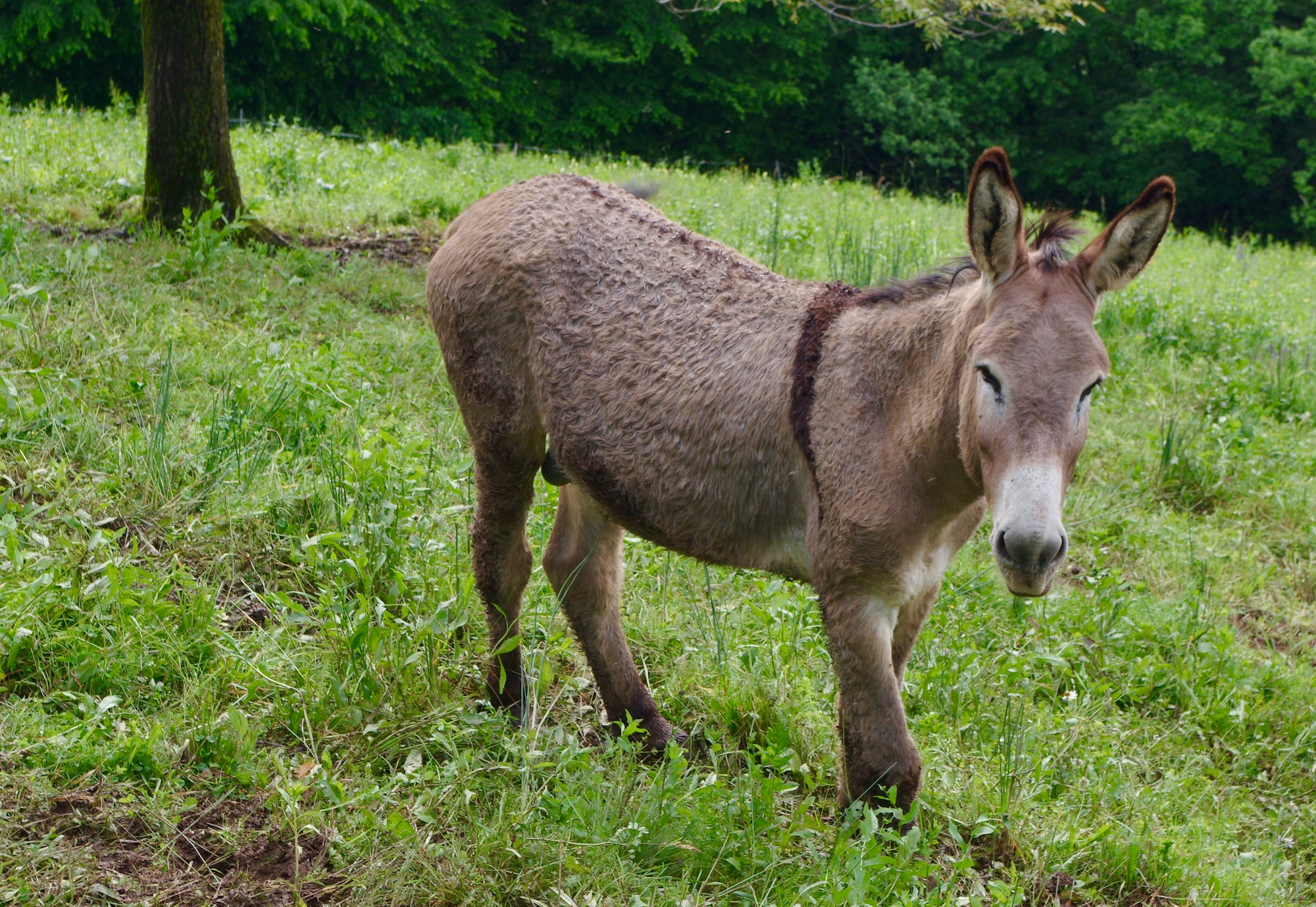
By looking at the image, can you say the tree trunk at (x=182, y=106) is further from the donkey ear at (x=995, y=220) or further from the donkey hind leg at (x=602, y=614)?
the donkey ear at (x=995, y=220)

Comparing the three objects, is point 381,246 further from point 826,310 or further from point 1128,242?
point 1128,242

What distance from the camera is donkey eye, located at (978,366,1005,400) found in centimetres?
234

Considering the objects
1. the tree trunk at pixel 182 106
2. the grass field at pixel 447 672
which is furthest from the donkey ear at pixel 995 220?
the tree trunk at pixel 182 106

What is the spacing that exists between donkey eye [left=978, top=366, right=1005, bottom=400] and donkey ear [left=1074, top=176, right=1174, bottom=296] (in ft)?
1.24

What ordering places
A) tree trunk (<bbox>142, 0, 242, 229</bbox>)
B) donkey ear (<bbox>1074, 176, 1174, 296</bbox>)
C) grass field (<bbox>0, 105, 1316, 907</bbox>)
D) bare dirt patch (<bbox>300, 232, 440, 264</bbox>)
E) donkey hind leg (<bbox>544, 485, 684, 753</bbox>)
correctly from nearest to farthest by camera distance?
donkey ear (<bbox>1074, 176, 1174, 296</bbox>), grass field (<bbox>0, 105, 1316, 907</bbox>), donkey hind leg (<bbox>544, 485, 684, 753</bbox>), tree trunk (<bbox>142, 0, 242, 229</bbox>), bare dirt patch (<bbox>300, 232, 440, 264</bbox>)

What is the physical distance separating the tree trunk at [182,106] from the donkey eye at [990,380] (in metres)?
5.72

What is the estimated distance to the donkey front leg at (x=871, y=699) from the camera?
2.65 metres

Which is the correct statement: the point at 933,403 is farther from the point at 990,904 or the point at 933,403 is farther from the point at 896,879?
the point at 990,904

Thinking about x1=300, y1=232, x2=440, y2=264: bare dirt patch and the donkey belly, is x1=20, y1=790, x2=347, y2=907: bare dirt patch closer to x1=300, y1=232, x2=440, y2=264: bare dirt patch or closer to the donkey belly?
the donkey belly

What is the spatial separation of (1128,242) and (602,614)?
→ 1.98 m

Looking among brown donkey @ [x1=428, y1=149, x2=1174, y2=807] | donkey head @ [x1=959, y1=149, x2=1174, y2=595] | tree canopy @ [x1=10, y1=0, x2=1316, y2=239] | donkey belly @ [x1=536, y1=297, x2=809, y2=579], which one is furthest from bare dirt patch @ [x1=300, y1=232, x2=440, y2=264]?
tree canopy @ [x1=10, y1=0, x2=1316, y2=239]

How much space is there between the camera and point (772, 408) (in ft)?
9.44

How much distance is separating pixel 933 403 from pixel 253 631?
7.67ft

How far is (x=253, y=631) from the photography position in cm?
341
